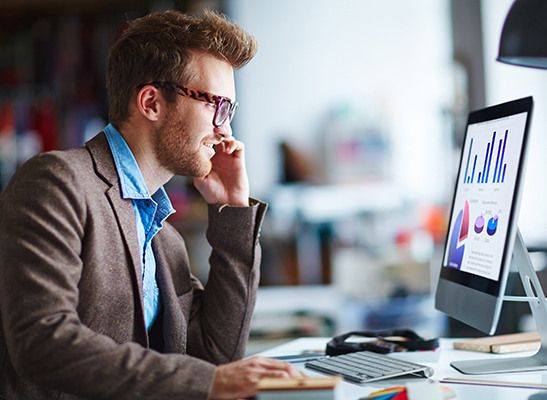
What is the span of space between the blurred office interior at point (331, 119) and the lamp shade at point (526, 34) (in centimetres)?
247

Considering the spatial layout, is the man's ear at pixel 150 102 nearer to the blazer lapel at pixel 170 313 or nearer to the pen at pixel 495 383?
the blazer lapel at pixel 170 313

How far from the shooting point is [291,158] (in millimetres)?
4023

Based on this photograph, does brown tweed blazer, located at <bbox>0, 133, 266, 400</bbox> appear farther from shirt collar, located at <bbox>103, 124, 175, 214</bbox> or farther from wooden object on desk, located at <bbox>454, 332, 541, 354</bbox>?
wooden object on desk, located at <bbox>454, 332, 541, 354</bbox>

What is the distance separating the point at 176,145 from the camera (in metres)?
1.34

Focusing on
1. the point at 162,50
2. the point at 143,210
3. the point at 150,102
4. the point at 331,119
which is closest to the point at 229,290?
the point at 143,210

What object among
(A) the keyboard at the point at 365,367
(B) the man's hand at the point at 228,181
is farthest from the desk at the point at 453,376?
(B) the man's hand at the point at 228,181

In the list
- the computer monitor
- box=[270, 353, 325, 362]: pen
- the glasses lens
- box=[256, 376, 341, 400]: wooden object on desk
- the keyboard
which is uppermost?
the glasses lens

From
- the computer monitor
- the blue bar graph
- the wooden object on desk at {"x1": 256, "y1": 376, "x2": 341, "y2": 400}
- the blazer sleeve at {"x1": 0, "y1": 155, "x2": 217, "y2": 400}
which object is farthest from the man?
the blue bar graph

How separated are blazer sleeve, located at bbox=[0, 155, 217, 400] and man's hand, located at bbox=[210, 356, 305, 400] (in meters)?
0.02

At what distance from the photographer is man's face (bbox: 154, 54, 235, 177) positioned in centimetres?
134

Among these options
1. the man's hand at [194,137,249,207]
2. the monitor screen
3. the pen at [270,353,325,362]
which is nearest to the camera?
the monitor screen

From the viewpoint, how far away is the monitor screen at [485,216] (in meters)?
0.96

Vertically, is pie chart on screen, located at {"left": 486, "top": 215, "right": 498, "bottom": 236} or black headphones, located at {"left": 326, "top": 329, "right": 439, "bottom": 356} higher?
pie chart on screen, located at {"left": 486, "top": 215, "right": 498, "bottom": 236}

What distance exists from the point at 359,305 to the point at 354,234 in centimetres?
54
